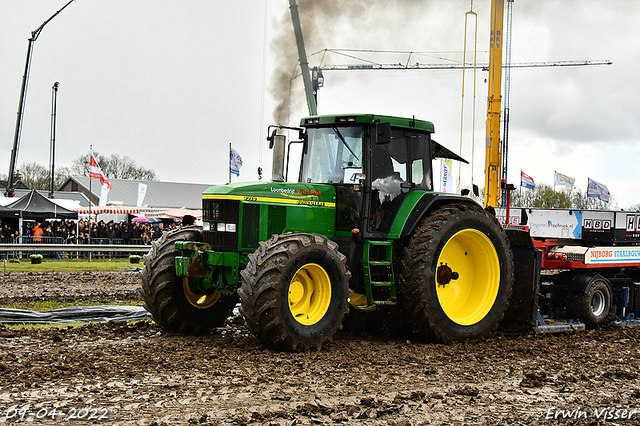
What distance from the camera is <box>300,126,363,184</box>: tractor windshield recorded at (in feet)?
28.5

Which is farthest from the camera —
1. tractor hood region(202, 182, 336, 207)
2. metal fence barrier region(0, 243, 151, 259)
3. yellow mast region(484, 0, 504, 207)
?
yellow mast region(484, 0, 504, 207)

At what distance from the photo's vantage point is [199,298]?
351 inches

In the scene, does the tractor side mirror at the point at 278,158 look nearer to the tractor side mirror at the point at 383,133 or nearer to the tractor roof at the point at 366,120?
the tractor roof at the point at 366,120

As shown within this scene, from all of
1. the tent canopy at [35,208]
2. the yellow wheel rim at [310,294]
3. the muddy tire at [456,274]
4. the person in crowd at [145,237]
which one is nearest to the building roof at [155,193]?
the person in crowd at [145,237]

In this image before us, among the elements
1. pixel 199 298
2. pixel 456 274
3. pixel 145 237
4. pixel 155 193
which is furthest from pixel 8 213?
pixel 155 193

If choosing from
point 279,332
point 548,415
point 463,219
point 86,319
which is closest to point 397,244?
point 463,219

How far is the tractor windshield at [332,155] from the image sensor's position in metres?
8.70

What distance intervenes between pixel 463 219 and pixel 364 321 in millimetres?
1949

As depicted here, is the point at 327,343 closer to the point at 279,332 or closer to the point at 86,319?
the point at 279,332

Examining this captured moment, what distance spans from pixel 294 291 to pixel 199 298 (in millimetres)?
1793

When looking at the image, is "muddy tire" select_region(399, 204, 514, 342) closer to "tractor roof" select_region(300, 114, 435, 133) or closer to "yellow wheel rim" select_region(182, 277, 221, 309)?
"tractor roof" select_region(300, 114, 435, 133)

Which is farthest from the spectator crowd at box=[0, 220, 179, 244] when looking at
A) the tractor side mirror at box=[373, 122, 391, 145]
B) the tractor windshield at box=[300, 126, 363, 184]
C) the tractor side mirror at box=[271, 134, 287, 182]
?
the tractor side mirror at box=[373, 122, 391, 145]

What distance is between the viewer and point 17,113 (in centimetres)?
2706

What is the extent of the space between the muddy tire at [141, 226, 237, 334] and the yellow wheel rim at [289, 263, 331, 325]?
1472 millimetres
